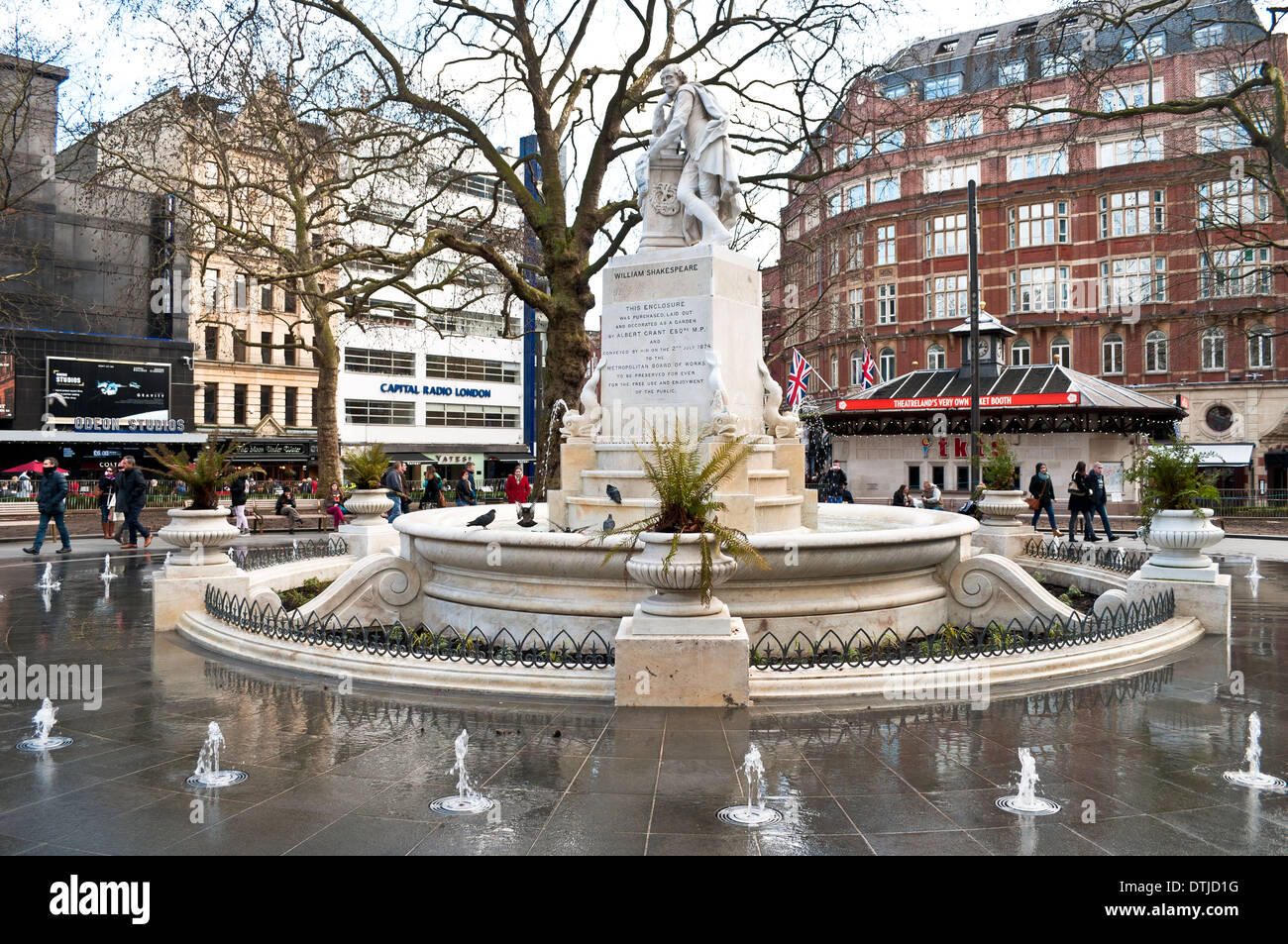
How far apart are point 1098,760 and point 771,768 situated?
2.02m

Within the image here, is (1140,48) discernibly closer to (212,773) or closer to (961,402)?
(961,402)

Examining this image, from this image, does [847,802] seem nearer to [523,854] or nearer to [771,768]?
[771,768]

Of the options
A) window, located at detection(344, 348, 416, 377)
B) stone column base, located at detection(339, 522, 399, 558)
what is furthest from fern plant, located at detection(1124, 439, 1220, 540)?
window, located at detection(344, 348, 416, 377)

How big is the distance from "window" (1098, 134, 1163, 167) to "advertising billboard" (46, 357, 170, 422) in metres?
52.3

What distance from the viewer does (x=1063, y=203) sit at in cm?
4934

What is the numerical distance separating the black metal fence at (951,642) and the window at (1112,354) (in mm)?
43960

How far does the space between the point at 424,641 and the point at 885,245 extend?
51.7m

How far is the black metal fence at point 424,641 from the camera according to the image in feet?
24.6

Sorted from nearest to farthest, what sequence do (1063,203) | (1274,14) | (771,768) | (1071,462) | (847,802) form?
(847,802), (771,768), (1274,14), (1071,462), (1063,203)

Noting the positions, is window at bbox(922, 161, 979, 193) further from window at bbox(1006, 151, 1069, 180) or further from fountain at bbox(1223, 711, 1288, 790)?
fountain at bbox(1223, 711, 1288, 790)

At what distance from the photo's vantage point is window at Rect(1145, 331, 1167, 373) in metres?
47.0

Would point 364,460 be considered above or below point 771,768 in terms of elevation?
above

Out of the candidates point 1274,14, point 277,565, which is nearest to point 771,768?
point 277,565

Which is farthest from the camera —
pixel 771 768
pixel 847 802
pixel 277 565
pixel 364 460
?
pixel 364 460
